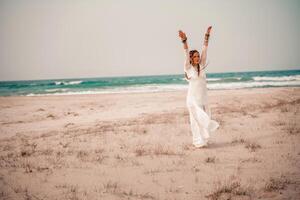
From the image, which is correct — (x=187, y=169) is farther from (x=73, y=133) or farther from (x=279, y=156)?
(x=73, y=133)

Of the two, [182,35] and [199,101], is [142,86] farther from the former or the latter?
[182,35]

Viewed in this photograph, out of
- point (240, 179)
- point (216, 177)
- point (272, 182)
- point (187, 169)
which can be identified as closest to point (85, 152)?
point (187, 169)

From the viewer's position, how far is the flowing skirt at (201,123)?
18.7 ft

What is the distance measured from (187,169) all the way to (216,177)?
1.97 ft

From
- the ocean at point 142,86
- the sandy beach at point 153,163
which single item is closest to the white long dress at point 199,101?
the sandy beach at point 153,163

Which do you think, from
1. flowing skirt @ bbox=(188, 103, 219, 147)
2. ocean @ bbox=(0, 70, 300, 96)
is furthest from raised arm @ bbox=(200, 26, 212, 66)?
ocean @ bbox=(0, 70, 300, 96)

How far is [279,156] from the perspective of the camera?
204 inches

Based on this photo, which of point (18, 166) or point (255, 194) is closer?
point (255, 194)

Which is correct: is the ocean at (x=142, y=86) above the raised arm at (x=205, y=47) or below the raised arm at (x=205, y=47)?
below

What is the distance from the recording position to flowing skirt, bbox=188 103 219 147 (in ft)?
18.7

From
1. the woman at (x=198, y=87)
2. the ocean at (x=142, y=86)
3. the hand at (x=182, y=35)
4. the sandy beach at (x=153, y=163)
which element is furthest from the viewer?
the ocean at (x=142, y=86)

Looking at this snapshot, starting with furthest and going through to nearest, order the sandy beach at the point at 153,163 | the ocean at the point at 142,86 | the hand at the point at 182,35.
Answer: the ocean at the point at 142,86 < the hand at the point at 182,35 < the sandy beach at the point at 153,163

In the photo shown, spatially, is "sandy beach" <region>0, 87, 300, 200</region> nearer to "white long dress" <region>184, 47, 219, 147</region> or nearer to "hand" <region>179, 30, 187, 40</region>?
"white long dress" <region>184, 47, 219, 147</region>

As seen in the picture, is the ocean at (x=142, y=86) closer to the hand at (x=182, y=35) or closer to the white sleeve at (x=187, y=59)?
the white sleeve at (x=187, y=59)
